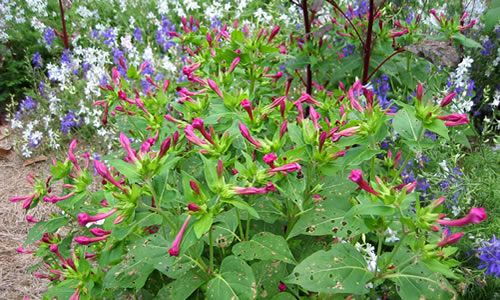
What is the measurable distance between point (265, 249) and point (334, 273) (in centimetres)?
21

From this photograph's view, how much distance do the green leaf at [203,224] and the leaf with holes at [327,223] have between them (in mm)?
353

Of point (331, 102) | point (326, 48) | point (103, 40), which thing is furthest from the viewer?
point (103, 40)

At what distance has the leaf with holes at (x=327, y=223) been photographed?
4.98ft

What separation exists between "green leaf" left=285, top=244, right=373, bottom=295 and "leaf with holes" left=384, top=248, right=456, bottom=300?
9 cm

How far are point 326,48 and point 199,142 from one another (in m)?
1.44

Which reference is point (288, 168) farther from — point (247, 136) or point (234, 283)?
point (234, 283)

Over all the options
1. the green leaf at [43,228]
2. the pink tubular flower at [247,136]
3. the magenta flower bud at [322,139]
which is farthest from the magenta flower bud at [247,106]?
the green leaf at [43,228]

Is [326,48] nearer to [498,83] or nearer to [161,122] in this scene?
[161,122]

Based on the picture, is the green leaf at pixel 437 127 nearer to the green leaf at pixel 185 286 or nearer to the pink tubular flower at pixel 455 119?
the pink tubular flower at pixel 455 119

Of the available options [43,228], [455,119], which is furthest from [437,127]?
[43,228]

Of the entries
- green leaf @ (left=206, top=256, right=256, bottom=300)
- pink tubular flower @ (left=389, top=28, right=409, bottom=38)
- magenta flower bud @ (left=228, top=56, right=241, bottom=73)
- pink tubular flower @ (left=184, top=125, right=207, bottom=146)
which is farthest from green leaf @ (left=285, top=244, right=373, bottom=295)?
pink tubular flower @ (left=389, top=28, right=409, bottom=38)

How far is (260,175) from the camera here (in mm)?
1445

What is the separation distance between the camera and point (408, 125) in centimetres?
164

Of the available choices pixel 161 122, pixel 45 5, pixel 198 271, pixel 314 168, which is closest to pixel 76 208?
pixel 161 122
